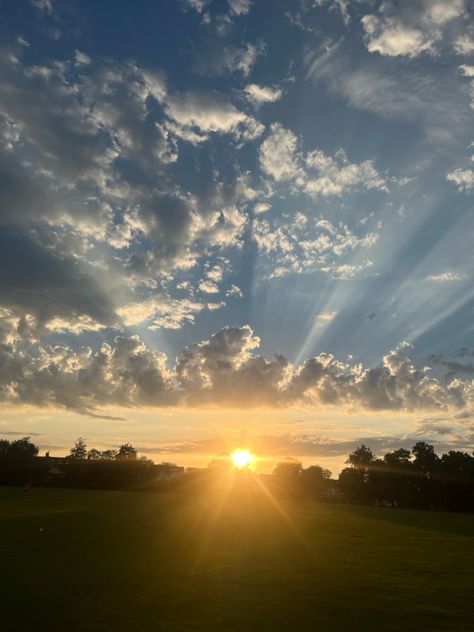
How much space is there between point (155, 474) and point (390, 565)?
4582 inches

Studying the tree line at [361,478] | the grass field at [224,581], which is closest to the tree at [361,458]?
the tree line at [361,478]

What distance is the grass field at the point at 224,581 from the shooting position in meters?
17.6

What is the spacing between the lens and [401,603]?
20312 mm

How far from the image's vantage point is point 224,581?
23.0m

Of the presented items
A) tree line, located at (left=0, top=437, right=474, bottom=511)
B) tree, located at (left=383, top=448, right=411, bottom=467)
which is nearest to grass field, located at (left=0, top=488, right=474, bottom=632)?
tree line, located at (left=0, top=437, right=474, bottom=511)

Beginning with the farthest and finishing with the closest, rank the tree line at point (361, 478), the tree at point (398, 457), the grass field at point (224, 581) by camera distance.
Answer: the tree at point (398, 457) → the tree line at point (361, 478) → the grass field at point (224, 581)

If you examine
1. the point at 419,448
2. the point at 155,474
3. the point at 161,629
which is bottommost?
the point at 161,629

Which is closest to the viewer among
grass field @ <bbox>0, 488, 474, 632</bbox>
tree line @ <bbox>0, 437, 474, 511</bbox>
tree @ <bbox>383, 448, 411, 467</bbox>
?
grass field @ <bbox>0, 488, 474, 632</bbox>

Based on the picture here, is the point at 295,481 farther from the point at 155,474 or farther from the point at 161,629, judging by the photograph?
the point at 161,629

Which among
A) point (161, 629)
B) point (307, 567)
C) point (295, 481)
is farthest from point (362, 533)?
point (295, 481)

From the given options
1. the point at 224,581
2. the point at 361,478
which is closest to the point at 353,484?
the point at 361,478

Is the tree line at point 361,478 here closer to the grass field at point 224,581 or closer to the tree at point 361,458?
the tree at point 361,458

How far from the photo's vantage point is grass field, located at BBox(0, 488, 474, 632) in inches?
691

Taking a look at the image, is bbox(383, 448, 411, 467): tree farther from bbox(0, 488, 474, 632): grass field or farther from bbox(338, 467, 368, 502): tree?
bbox(0, 488, 474, 632): grass field
